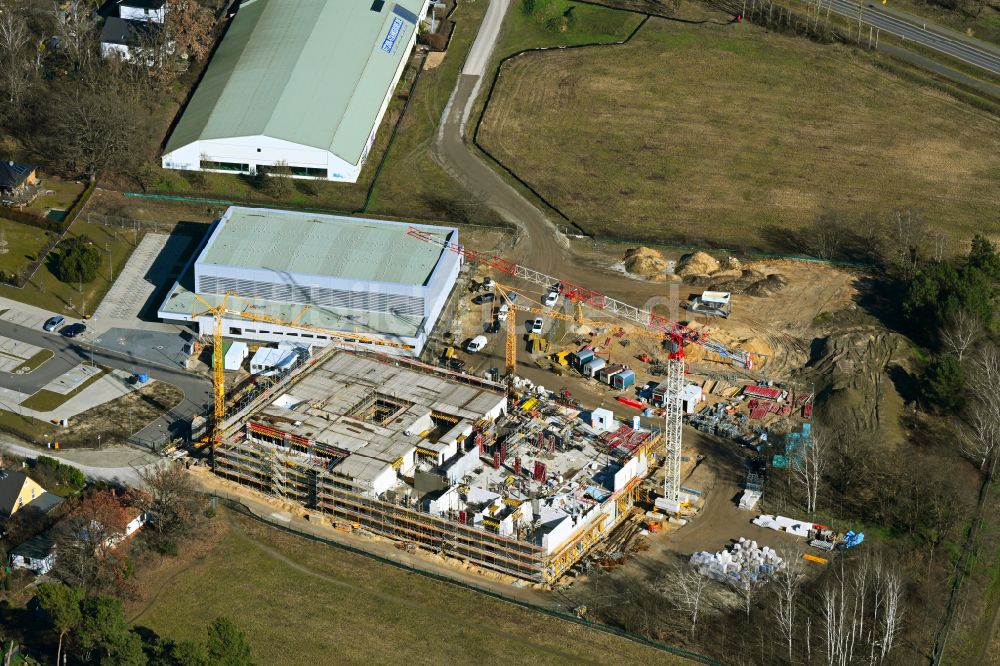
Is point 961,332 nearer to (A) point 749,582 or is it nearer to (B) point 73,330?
(A) point 749,582

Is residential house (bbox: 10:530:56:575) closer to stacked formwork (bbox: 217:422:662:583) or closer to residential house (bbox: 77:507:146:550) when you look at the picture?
residential house (bbox: 77:507:146:550)

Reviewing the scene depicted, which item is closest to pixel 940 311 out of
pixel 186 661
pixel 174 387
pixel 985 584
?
pixel 985 584

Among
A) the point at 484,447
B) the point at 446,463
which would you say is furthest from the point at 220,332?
the point at 484,447

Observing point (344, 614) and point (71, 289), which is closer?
point (344, 614)

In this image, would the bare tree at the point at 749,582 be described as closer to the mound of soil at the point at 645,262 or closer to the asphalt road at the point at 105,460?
the mound of soil at the point at 645,262

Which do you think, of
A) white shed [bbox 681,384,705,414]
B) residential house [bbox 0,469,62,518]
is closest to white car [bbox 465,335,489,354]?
white shed [bbox 681,384,705,414]

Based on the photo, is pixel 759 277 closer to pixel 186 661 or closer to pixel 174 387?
pixel 174 387

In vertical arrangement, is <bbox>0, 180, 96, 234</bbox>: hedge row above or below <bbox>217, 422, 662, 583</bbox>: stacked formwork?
below
